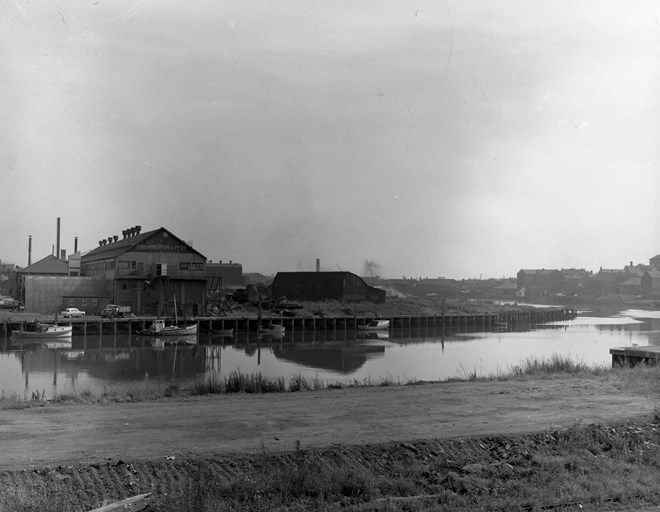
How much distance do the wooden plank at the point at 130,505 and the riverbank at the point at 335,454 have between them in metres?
0.13

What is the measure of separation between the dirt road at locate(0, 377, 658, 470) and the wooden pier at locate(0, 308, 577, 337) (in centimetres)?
4227

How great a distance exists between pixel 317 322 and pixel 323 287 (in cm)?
1535

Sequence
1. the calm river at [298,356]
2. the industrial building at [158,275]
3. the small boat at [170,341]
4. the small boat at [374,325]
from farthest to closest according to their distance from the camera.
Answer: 1. the small boat at [374,325]
2. the industrial building at [158,275]
3. the small boat at [170,341]
4. the calm river at [298,356]

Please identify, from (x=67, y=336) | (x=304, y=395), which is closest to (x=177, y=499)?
(x=304, y=395)

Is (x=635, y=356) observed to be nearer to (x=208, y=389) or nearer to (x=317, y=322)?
(x=208, y=389)

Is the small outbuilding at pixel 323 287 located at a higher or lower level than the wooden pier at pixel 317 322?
higher

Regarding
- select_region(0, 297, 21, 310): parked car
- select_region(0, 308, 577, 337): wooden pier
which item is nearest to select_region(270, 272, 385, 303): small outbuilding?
select_region(0, 308, 577, 337): wooden pier

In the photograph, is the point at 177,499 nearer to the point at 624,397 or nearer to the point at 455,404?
the point at 455,404

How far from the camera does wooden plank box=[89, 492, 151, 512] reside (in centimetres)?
770

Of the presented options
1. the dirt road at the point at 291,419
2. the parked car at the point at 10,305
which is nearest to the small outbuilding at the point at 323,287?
the parked car at the point at 10,305

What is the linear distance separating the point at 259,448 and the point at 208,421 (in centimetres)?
241

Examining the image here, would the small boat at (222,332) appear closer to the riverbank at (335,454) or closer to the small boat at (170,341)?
the small boat at (170,341)

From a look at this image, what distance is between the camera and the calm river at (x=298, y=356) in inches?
1261

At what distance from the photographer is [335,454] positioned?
9.96 m
